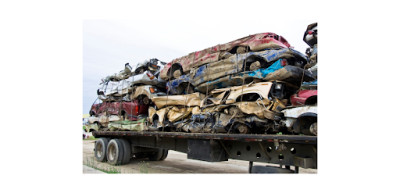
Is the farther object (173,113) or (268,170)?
(173,113)

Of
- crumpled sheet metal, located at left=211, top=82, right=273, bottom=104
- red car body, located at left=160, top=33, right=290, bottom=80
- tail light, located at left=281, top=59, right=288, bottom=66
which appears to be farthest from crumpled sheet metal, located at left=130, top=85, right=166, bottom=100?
tail light, located at left=281, top=59, right=288, bottom=66

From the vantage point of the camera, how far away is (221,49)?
685 centimetres

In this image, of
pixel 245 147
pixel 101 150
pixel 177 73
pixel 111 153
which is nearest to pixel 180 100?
pixel 177 73

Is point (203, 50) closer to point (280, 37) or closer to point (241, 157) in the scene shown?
point (280, 37)

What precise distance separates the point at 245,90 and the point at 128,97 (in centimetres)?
515

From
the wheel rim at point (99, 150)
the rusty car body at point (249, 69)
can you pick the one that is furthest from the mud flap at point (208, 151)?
the wheel rim at point (99, 150)

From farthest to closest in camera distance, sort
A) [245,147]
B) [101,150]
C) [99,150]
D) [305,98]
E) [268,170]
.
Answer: [99,150] < [101,150] < [245,147] < [305,98] < [268,170]

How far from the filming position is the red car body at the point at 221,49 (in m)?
6.08

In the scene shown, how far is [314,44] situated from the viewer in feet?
19.1

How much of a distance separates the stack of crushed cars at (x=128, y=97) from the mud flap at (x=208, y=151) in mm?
2821

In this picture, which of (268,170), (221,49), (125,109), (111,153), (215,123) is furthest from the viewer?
(125,109)

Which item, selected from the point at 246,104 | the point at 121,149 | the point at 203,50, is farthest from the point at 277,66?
the point at 121,149

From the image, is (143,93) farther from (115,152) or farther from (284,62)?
(284,62)

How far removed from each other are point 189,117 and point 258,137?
9.14ft
